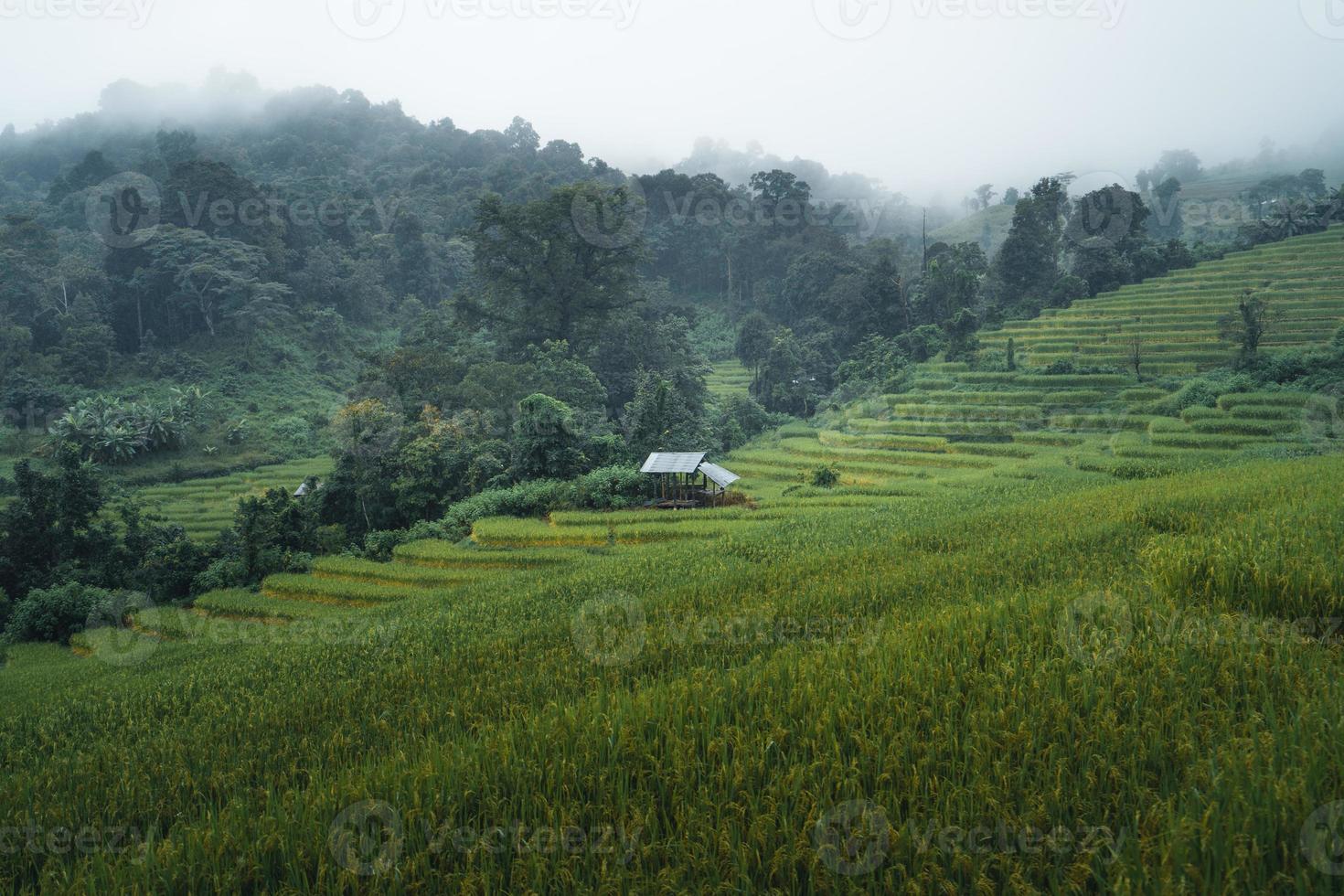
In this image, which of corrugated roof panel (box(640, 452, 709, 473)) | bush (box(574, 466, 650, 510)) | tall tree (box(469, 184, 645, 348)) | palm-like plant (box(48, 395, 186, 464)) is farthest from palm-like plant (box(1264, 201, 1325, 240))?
palm-like plant (box(48, 395, 186, 464))

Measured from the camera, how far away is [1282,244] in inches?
1430

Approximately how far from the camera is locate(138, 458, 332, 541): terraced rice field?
2295cm

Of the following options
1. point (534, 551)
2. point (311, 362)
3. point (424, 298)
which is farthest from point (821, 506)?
point (424, 298)

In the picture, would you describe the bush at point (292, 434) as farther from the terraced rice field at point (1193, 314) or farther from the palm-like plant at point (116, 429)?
the terraced rice field at point (1193, 314)

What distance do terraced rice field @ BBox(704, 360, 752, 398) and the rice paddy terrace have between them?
28853 mm

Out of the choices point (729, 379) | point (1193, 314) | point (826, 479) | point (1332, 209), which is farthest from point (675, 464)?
point (1332, 209)

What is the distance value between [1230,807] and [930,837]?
3.45 ft

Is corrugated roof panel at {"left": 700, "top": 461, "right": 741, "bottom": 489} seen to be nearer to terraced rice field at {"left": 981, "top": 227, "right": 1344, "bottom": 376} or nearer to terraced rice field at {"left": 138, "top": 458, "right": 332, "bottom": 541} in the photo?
terraced rice field at {"left": 138, "top": 458, "right": 332, "bottom": 541}

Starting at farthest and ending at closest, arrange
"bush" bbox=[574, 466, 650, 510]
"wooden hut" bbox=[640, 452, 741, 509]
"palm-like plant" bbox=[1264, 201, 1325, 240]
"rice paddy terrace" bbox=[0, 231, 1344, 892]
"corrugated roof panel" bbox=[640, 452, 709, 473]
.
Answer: "palm-like plant" bbox=[1264, 201, 1325, 240], "bush" bbox=[574, 466, 650, 510], "wooden hut" bbox=[640, 452, 741, 509], "corrugated roof panel" bbox=[640, 452, 709, 473], "rice paddy terrace" bbox=[0, 231, 1344, 892]

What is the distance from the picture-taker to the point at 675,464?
1850 cm

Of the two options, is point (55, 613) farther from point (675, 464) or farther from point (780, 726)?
point (780, 726)

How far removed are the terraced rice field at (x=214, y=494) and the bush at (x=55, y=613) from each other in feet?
16.6

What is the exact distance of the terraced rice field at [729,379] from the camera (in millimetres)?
40250

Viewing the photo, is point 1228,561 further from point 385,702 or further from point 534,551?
point 534,551
